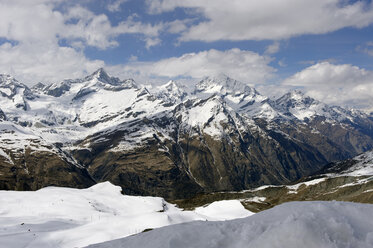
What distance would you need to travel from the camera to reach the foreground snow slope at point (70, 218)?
73.7ft

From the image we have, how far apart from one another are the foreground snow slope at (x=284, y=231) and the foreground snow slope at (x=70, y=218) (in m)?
17.0

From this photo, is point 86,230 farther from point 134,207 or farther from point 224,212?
point 224,212

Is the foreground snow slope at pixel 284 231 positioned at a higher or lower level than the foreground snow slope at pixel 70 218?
higher

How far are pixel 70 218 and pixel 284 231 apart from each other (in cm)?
3782

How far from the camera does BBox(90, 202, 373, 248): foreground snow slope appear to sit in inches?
240

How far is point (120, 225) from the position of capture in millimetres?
27344

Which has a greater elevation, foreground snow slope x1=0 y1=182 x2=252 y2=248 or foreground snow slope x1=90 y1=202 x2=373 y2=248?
foreground snow slope x1=90 y1=202 x2=373 y2=248

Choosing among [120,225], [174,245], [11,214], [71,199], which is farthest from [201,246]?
[71,199]

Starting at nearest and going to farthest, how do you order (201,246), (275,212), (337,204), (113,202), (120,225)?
(201,246) → (337,204) → (275,212) → (120,225) → (113,202)

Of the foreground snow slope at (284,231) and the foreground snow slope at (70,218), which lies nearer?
the foreground snow slope at (284,231)

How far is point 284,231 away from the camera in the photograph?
6223 millimetres

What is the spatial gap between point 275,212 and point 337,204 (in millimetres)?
1835

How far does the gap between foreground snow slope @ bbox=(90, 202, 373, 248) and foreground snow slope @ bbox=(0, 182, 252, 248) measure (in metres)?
17.0

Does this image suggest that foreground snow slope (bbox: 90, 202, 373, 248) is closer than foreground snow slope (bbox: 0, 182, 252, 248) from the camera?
Yes
